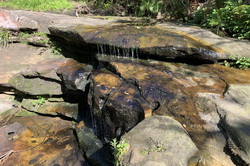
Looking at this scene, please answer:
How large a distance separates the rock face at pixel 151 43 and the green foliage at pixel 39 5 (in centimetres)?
580

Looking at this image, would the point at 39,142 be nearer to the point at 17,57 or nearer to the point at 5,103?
the point at 5,103

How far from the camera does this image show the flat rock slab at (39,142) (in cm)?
388

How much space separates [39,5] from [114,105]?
9.41 meters

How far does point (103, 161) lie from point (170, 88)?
1.78 metres

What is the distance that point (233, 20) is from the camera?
5965mm

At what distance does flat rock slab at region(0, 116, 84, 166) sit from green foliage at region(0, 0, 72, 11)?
22.5 feet

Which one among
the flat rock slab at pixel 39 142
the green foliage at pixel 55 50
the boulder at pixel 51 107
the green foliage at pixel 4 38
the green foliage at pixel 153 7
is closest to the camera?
the flat rock slab at pixel 39 142

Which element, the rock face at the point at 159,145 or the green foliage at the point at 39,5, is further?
the green foliage at the point at 39,5

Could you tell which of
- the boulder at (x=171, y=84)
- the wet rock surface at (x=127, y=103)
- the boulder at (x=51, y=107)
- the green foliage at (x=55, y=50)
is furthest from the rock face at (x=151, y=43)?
the boulder at (x=51, y=107)

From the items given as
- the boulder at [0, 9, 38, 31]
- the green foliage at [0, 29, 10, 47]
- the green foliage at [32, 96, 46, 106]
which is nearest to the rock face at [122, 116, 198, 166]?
the green foliage at [32, 96, 46, 106]

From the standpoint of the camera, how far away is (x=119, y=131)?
3496mm

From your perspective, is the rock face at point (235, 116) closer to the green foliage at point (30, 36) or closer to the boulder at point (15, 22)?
the green foliage at point (30, 36)

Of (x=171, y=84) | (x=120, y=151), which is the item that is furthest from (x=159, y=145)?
(x=171, y=84)

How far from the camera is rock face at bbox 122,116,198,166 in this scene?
6.65 ft
